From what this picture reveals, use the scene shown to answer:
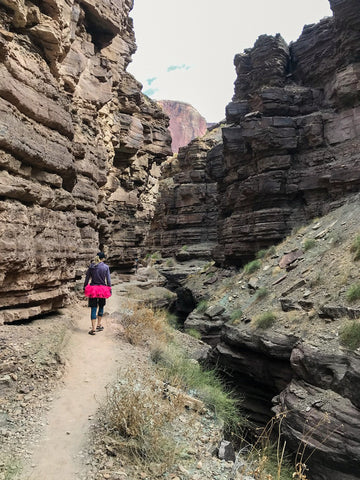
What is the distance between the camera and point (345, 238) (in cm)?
1260

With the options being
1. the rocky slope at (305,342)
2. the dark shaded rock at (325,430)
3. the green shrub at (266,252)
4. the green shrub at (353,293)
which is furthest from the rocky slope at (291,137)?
the dark shaded rock at (325,430)

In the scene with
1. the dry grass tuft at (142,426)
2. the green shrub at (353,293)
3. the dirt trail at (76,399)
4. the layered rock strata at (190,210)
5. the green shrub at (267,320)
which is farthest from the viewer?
the layered rock strata at (190,210)

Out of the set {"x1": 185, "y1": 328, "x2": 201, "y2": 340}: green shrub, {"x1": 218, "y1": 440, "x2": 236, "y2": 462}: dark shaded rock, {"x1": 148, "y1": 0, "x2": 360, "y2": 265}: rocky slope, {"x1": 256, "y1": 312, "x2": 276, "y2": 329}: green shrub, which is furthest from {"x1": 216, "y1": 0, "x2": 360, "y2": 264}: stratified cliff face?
{"x1": 218, "y1": 440, "x2": 236, "y2": 462}: dark shaded rock

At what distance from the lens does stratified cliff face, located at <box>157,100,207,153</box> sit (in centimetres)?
14388

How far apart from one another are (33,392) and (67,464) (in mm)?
1451

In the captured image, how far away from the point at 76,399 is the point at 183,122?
6063 inches

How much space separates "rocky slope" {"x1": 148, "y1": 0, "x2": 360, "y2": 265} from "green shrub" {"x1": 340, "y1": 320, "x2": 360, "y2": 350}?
1294 centimetres

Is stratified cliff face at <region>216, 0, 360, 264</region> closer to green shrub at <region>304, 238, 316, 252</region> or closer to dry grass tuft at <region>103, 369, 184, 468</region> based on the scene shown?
green shrub at <region>304, 238, 316, 252</region>

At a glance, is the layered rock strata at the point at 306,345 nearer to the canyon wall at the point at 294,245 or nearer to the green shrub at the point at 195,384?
the canyon wall at the point at 294,245

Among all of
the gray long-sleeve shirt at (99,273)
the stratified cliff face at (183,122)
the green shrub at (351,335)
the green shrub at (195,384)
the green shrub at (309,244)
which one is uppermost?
the stratified cliff face at (183,122)

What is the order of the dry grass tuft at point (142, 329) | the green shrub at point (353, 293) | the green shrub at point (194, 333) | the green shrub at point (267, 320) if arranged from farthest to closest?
1. the green shrub at point (194, 333)
2. the green shrub at point (267, 320)
3. the green shrub at point (353, 293)
4. the dry grass tuft at point (142, 329)

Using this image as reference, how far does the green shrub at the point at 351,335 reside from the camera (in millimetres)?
7129

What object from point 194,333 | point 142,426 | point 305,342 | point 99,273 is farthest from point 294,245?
point 142,426

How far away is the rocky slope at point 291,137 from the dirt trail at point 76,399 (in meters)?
16.3
